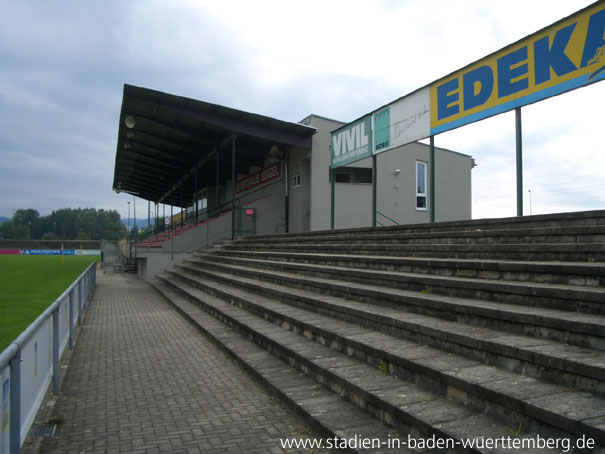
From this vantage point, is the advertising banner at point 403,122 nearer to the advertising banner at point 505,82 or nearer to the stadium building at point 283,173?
the advertising banner at point 505,82

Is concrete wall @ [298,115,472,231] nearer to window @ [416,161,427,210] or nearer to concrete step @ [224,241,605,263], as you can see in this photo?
window @ [416,161,427,210]

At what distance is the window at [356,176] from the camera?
61.5ft

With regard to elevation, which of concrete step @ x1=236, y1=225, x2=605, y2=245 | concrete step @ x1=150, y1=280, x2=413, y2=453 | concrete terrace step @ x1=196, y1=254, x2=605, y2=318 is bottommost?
concrete step @ x1=150, y1=280, x2=413, y2=453

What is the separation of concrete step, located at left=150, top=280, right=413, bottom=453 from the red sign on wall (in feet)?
43.3

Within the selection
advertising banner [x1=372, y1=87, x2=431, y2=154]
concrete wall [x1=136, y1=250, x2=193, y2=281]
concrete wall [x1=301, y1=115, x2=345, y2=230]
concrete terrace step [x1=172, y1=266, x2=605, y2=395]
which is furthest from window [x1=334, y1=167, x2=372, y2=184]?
concrete terrace step [x1=172, y1=266, x2=605, y2=395]

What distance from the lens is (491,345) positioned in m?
3.50

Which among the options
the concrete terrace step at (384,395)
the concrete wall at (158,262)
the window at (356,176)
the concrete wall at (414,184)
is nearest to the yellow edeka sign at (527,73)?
the concrete terrace step at (384,395)

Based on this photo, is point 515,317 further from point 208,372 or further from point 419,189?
point 419,189

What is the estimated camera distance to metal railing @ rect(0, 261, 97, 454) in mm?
2883

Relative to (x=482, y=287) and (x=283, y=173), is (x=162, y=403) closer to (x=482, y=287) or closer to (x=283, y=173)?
(x=482, y=287)

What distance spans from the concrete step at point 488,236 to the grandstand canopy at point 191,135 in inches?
310

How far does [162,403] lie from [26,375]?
151 centimetres

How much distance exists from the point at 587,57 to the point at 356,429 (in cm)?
637

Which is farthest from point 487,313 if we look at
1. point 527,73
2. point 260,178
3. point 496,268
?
point 260,178
